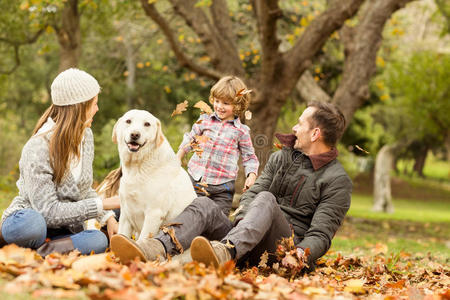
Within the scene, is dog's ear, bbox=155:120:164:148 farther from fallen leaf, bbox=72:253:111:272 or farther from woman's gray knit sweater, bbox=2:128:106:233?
fallen leaf, bbox=72:253:111:272

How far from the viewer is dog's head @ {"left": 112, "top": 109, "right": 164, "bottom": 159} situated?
3.78m

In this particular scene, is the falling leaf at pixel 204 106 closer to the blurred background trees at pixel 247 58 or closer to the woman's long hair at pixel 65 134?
the woman's long hair at pixel 65 134

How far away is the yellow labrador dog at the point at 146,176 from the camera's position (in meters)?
3.84

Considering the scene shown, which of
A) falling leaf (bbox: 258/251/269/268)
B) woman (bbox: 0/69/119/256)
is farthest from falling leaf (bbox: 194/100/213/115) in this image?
falling leaf (bbox: 258/251/269/268)

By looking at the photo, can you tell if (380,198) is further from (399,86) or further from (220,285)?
(220,285)

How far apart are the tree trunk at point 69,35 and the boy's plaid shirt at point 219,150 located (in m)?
8.10

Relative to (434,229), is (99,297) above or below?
above

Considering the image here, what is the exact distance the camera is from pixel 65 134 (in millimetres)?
3797

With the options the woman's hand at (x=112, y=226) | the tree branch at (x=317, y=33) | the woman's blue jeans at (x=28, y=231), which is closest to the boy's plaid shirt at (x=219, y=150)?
the woman's hand at (x=112, y=226)

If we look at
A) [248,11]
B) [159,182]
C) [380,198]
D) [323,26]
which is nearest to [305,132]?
[159,182]

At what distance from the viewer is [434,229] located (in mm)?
15562

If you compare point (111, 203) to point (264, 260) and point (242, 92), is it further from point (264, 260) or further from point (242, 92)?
point (242, 92)

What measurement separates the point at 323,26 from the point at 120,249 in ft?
21.7

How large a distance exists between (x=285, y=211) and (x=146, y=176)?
121 cm
